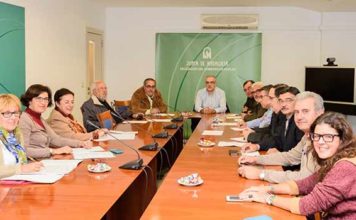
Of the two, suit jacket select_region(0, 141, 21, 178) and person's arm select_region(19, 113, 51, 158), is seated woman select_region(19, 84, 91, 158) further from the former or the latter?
suit jacket select_region(0, 141, 21, 178)

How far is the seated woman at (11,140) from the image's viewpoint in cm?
248

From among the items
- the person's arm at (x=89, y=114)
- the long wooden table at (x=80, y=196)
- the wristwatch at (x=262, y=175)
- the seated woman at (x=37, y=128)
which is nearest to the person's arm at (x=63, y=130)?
the seated woman at (x=37, y=128)

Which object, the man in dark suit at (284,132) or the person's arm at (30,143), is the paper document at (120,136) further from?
the man in dark suit at (284,132)

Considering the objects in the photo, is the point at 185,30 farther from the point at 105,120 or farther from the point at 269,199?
the point at 269,199

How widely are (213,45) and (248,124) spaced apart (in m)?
3.04

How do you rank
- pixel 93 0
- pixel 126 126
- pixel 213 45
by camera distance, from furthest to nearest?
1. pixel 213 45
2. pixel 93 0
3. pixel 126 126

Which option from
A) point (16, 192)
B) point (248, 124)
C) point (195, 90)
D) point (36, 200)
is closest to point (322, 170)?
point (36, 200)

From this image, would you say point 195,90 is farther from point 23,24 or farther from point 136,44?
point 23,24

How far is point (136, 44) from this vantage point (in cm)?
781

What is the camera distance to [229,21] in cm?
740

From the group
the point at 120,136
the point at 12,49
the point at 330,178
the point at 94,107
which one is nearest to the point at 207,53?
the point at 94,107

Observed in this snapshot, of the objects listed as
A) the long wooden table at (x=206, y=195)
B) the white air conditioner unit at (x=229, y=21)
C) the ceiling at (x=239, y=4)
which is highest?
the ceiling at (x=239, y=4)

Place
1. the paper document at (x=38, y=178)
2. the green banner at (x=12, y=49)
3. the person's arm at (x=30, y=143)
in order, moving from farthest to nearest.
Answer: the green banner at (x=12, y=49) → the person's arm at (x=30, y=143) → the paper document at (x=38, y=178)

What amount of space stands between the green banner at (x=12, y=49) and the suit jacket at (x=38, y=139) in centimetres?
131
